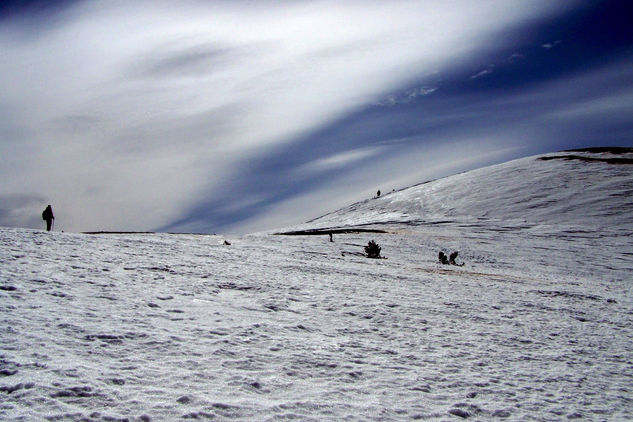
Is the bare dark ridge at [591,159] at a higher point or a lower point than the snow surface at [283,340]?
higher

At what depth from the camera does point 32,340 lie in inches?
139

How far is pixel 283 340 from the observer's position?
4.41m

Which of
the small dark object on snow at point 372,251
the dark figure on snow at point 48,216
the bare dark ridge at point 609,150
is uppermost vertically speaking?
the bare dark ridge at point 609,150

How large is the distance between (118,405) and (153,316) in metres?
1.87

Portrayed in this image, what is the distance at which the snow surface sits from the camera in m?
3.06

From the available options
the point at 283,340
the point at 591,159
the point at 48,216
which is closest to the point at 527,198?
the point at 591,159

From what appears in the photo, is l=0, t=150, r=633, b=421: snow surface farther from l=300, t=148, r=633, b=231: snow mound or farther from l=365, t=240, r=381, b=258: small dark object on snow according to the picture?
l=300, t=148, r=633, b=231: snow mound

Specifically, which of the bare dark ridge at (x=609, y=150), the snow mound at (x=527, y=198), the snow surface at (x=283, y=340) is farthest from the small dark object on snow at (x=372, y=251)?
the bare dark ridge at (x=609, y=150)

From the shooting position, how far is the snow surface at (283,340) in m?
3.06

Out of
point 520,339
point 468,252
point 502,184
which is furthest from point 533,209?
point 520,339

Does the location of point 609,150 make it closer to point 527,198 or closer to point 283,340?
point 527,198

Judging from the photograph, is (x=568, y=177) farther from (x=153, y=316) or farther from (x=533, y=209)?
(x=153, y=316)

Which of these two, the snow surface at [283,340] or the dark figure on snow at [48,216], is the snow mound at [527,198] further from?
the snow surface at [283,340]

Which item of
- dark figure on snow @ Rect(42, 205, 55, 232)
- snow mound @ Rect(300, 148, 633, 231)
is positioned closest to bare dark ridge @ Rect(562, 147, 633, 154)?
snow mound @ Rect(300, 148, 633, 231)
